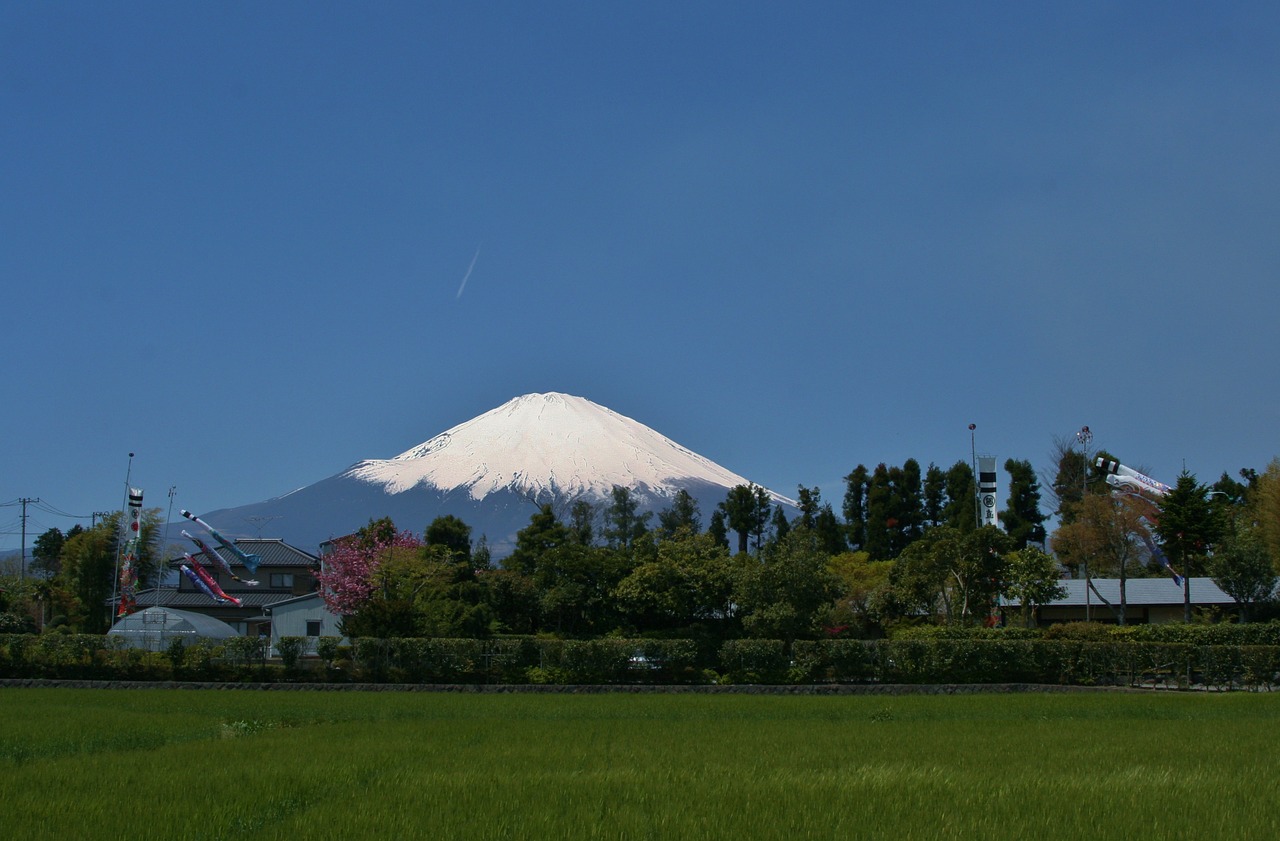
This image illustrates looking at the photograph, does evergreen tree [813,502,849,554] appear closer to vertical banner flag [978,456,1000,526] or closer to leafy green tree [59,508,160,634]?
vertical banner flag [978,456,1000,526]

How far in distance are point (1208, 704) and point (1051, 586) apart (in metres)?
19.9

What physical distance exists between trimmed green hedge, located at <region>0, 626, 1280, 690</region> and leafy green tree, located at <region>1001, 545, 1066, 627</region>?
7624 millimetres

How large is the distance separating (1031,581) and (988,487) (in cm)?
2771

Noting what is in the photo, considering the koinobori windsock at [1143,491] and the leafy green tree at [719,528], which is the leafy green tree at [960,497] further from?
the leafy green tree at [719,528]

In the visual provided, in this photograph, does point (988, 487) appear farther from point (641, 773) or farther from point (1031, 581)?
point (641, 773)

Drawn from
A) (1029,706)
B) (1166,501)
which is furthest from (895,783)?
(1166,501)

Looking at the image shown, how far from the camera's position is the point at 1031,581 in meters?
44.7

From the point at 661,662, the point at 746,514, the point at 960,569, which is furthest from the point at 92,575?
the point at 960,569

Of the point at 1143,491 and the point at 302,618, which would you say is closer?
the point at 302,618

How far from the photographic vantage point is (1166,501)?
146 ft

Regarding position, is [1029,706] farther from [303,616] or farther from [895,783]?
[303,616]

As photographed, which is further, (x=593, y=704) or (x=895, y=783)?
(x=593, y=704)

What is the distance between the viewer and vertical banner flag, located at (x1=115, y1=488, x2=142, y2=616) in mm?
65469

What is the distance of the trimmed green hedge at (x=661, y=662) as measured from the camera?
111 feet
